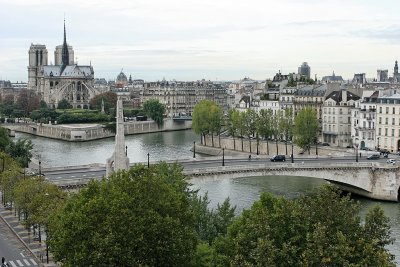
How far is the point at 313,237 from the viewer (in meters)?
23.0

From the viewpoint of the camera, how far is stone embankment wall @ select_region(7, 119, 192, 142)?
122m

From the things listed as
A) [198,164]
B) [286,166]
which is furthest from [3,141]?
[286,166]

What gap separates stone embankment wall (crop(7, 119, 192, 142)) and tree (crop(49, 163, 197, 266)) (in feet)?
303

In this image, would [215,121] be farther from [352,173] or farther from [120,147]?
[120,147]

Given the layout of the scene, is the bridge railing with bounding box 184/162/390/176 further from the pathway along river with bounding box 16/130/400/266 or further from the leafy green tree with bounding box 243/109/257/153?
the leafy green tree with bounding box 243/109/257/153

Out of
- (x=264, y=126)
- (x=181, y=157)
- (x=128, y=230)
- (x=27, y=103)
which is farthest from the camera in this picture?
(x=27, y=103)

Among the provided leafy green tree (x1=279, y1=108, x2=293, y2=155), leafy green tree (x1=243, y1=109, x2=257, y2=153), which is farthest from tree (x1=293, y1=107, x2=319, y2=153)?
leafy green tree (x1=243, y1=109, x2=257, y2=153)

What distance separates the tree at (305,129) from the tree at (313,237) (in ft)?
180

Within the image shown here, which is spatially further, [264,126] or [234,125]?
[234,125]

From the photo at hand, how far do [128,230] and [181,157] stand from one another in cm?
5855

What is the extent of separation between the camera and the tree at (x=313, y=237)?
22641mm

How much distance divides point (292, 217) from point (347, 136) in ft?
206

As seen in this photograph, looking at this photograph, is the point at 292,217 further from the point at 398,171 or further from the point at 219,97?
the point at 219,97

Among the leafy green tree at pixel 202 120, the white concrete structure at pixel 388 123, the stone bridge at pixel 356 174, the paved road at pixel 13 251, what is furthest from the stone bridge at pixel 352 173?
the leafy green tree at pixel 202 120
